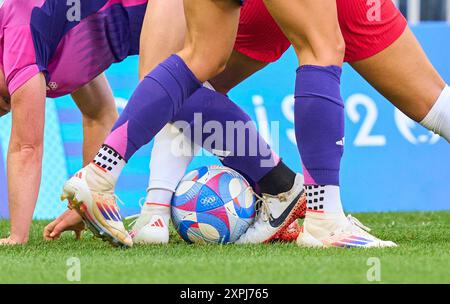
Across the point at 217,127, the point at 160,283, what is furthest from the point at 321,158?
the point at 160,283

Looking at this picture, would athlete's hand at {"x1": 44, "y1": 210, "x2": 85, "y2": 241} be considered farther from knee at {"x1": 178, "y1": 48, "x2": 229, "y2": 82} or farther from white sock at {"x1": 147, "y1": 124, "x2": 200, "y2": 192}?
knee at {"x1": 178, "y1": 48, "x2": 229, "y2": 82}

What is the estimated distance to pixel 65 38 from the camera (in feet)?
13.9

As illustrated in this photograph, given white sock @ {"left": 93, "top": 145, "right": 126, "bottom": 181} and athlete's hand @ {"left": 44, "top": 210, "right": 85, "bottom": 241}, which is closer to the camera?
white sock @ {"left": 93, "top": 145, "right": 126, "bottom": 181}

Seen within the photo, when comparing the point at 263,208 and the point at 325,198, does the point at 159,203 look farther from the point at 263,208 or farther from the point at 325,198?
the point at 325,198

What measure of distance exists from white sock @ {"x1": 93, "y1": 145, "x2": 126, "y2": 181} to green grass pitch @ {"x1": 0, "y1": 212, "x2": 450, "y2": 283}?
11.2 inches

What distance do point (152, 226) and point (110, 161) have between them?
1.83ft

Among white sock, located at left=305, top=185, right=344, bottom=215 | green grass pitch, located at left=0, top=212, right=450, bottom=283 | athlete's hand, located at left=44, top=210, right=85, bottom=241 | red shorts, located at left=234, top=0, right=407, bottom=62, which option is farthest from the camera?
athlete's hand, located at left=44, top=210, right=85, bottom=241

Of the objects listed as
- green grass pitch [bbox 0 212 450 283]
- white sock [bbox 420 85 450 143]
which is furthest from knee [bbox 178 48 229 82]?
white sock [bbox 420 85 450 143]

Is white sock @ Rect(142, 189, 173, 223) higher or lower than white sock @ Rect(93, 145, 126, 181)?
lower

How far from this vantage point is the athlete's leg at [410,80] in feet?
12.8

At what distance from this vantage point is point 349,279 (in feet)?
9.71

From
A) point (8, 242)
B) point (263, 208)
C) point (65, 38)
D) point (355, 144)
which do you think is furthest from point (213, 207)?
point (355, 144)

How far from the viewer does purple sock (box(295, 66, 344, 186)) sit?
3570 millimetres
